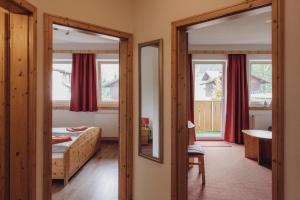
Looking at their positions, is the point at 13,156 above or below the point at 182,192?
above

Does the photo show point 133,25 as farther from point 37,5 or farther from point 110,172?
point 110,172

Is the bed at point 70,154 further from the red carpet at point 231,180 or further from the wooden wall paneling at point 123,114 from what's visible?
the red carpet at point 231,180

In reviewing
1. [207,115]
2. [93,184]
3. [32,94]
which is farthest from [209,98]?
[32,94]

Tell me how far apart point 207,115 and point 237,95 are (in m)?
1.07

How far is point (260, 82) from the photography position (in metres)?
6.73

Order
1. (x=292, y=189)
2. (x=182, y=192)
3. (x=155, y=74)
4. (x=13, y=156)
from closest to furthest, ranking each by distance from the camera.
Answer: (x=292, y=189)
(x=13, y=156)
(x=182, y=192)
(x=155, y=74)

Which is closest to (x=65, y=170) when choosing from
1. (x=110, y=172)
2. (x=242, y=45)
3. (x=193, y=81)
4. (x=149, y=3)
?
(x=110, y=172)

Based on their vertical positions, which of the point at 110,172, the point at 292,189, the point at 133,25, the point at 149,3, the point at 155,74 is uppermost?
the point at 149,3

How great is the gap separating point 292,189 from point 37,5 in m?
2.35

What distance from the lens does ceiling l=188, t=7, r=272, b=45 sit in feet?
13.9

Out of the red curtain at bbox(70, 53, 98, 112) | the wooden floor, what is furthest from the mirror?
the red curtain at bbox(70, 53, 98, 112)

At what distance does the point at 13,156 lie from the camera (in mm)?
1998

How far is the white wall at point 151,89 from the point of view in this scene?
265 cm

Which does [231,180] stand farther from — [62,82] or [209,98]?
[62,82]
